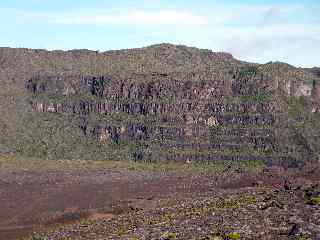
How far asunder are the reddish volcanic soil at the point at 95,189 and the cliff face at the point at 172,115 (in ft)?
54.9

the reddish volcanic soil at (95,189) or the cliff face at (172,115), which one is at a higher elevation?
the cliff face at (172,115)

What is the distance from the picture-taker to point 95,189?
107688 millimetres

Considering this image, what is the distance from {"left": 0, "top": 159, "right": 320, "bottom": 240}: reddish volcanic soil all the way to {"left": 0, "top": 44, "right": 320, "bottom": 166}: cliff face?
16.7 metres

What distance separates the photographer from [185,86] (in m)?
157

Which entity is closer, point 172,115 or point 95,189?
point 95,189

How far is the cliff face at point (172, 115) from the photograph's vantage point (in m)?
147

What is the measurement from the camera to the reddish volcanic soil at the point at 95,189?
8156 centimetres

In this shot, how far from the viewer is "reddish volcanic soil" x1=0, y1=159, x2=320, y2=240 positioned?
81.6m

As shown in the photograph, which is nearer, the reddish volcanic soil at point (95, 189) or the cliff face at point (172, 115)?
the reddish volcanic soil at point (95, 189)

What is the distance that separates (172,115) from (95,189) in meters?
49.6

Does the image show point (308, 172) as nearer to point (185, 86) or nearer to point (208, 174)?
point (208, 174)

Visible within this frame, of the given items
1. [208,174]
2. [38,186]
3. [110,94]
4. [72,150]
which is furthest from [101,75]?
[38,186]

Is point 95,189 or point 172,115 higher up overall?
point 172,115

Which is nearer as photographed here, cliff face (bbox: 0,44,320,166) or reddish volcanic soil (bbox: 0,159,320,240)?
reddish volcanic soil (bbox: 0,159,320,240)
